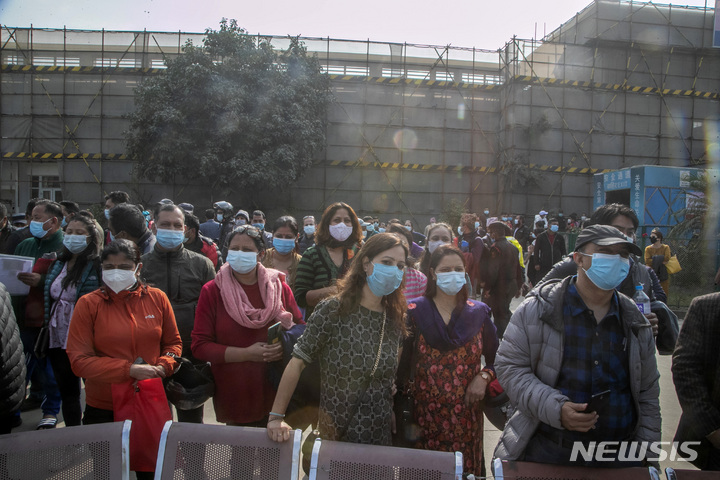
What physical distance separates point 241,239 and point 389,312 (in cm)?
111

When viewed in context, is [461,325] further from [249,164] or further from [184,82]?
[184,82]

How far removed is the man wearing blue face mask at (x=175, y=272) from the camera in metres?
3.55

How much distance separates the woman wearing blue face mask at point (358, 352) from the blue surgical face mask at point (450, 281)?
0.34 metres

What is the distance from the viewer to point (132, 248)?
9.62ft

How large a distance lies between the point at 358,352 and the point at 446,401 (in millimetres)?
573

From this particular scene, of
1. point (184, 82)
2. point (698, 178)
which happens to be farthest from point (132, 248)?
point (184, 82)

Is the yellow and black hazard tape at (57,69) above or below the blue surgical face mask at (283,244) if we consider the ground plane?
above

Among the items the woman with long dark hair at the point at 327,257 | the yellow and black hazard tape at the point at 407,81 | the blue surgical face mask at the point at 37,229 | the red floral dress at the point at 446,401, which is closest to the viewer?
the red floral dress at the point at 446,401

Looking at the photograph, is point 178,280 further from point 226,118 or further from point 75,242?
point 226,118

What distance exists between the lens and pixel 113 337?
275 centimetres

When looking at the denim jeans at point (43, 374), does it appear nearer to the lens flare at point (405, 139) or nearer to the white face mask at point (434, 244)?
the white face mask at point (434, 244)

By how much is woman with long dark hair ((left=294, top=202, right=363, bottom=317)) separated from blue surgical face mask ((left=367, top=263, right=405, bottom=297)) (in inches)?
44.3

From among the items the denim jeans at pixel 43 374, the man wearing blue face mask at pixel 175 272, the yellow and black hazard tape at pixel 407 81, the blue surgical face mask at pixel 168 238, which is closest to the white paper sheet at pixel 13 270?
the denim jeans at pixel 43 374

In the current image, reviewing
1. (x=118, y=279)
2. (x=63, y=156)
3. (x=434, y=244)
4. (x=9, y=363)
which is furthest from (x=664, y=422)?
(x=63, y=156)
